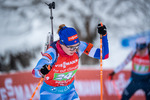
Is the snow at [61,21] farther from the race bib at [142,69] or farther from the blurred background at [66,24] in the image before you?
the race bib at [142,69]

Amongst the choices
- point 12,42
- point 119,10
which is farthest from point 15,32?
point 119,10

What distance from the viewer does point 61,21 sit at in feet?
21.4

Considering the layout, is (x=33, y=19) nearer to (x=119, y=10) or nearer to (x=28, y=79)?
(x=28, y=79)

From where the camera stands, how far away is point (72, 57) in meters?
2.22

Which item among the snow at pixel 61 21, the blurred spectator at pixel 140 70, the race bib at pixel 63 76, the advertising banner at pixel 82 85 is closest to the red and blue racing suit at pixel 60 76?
the race bib at pixel 63 76

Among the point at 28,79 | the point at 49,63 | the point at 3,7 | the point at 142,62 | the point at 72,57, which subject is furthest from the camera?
the point at 3,7

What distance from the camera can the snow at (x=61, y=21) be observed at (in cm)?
633

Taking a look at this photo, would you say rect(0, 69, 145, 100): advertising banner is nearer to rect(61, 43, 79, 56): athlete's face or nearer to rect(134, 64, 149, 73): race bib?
rect(134, 64, 149, 73): race bib

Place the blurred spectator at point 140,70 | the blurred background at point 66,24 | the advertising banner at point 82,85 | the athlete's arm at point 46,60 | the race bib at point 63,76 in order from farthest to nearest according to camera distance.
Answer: the blurred background at point 66,24, the advertising banner at point 82,85, the blurred spectator at point 140,70, the race bib at point 63,76, the athlete's arm at point 46,60

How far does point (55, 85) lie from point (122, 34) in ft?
18.2

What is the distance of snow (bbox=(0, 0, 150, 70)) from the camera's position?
249 inches

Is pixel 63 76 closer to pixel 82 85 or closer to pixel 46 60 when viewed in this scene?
pixel 46 60

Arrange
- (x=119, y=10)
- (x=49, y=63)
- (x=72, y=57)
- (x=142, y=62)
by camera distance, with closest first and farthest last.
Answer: (x=49, y=63) < (x=72, y=57) < (x=142, y=62) < (x=119, y=10)

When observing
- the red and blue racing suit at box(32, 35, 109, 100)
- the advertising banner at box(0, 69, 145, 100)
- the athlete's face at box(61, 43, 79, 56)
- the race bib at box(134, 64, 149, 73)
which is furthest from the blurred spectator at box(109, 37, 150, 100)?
the athlete's face at box(61, 43, 79, 56)
